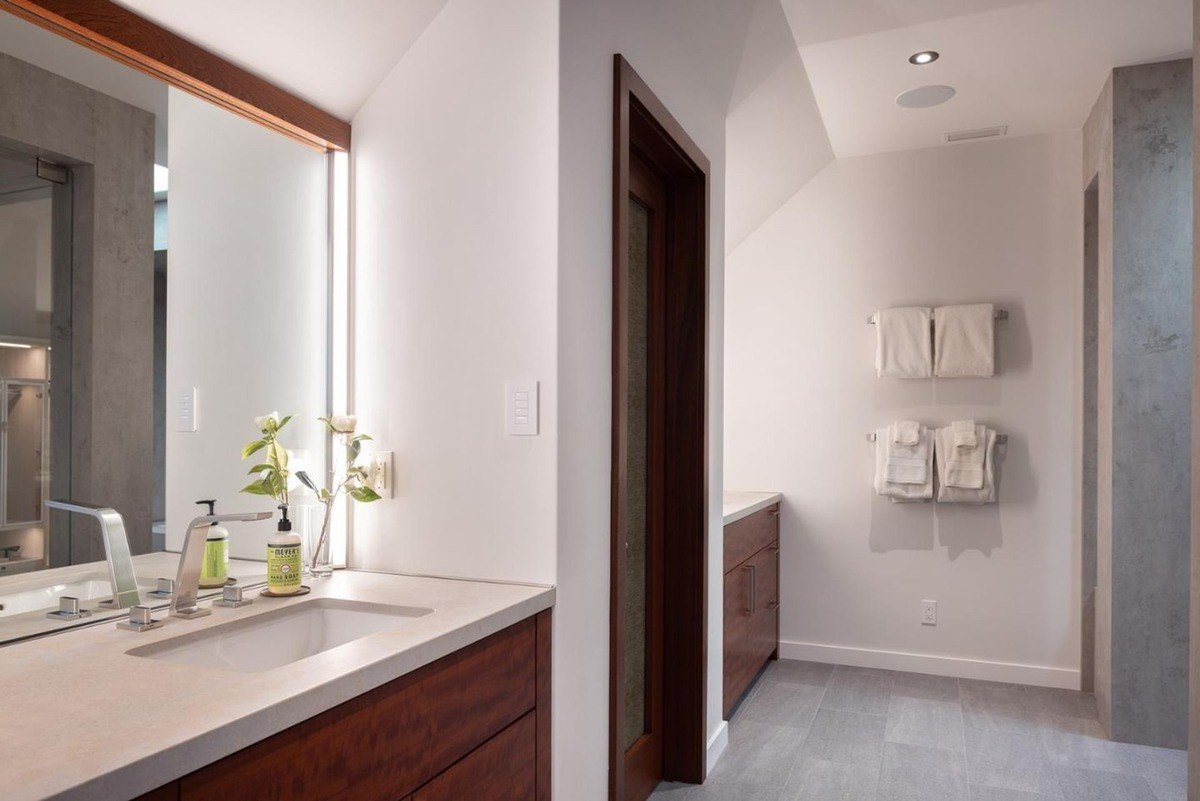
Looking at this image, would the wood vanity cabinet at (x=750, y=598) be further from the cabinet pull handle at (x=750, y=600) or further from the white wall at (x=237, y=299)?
the white wall at (x=237, y=299)

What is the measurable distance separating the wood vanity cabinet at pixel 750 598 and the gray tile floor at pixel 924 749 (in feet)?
0.51

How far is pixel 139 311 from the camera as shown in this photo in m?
1.47

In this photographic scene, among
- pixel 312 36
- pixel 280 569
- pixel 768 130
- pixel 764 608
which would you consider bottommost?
pixel 764 608

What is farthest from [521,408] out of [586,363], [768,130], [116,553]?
[768,130]

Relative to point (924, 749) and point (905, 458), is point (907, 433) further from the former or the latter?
point (924, 749)

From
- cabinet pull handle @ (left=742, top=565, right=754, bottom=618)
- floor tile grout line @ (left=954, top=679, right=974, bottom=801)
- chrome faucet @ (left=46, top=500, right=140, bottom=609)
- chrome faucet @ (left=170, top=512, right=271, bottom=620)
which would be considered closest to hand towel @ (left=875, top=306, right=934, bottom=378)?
cabinet pull handle @ (left=742, top=565, right=754, bottom=618)

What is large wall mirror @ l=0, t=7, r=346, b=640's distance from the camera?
1271mm

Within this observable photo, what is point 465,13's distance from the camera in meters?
1.74

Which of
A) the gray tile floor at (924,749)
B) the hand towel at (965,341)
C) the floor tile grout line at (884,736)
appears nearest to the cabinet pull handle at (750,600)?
the gray tile floor at (924,749)

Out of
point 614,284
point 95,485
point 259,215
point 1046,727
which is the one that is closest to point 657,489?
point 614,284

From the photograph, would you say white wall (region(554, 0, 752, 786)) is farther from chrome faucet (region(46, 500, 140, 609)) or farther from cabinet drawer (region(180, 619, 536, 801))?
chrome faucet (region(46, 500, 140, 609))

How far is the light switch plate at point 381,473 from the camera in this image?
5.86 ft

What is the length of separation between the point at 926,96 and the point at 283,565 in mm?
2894

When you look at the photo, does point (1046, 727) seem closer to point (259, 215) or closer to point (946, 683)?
point (946, 683)
